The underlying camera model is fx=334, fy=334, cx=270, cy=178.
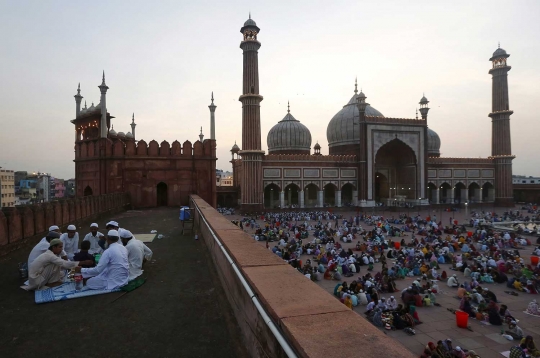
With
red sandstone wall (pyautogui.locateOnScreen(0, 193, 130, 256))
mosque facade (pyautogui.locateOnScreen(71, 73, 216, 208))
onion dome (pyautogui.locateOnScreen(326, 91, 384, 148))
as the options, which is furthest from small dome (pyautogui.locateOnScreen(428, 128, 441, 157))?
red sandstone wall (pyautogui.locateOnScreen(0, 193, 130, 256))

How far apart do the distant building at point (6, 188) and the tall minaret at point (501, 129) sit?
56.4m

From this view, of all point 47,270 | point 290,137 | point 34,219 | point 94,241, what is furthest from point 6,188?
point 47,270

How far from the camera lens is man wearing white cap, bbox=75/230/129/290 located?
3.89 meters

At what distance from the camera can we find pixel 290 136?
119ft

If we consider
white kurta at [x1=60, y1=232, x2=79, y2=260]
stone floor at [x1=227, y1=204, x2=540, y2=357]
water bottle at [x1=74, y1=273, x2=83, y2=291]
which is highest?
white kurta at [x1=60, y1=232, x2=79, y2=260]

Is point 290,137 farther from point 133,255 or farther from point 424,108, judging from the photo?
point 133,255

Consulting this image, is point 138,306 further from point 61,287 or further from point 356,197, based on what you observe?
point 356,197

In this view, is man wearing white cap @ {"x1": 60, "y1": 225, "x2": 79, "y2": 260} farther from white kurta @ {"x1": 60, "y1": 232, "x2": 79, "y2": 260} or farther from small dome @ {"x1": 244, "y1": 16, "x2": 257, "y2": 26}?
small dome @ {"x1": 244, "y1": 16, "x2": 257, "y2": 26}

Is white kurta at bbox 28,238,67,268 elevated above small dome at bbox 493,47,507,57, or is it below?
below

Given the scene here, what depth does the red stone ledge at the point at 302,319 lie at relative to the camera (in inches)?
59.0

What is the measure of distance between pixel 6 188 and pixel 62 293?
51.7m

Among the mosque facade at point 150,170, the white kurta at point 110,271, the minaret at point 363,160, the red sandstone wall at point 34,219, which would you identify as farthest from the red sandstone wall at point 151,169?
the minaret at point 363,160

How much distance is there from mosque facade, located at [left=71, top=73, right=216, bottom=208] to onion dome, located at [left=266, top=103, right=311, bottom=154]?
2006 centimetres

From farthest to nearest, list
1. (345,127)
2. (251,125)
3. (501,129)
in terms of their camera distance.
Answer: (345,127)
(501,129)
(251,125)
